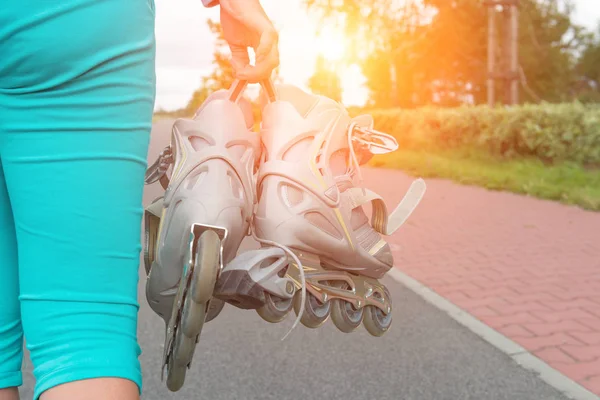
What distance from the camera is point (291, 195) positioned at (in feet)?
5.61

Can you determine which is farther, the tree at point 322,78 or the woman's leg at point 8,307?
the tree at point 322,78

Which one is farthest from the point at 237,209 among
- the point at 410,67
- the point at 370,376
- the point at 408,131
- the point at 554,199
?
the point at 410,67

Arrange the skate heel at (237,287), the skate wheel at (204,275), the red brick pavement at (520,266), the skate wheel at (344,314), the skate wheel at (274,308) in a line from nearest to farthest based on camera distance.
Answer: the skate wheel at (204,275) < the skate heel at (237,287) < the skate wheel at (274,308) < the skate wheel at (344,314) < the red brick pavement at (520,266)

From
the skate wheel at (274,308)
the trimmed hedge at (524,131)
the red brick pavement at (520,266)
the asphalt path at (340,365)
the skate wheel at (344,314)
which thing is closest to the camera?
the skate wheel at (274,308)

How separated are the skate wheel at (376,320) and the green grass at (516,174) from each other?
26.3 feet

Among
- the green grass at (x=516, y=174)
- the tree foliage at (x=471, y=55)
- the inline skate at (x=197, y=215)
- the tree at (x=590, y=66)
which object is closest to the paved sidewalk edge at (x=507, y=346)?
the inline skate at (x=197, y=215)

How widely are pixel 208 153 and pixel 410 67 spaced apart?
4189cm

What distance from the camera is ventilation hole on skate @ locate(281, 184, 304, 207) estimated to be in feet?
5.57

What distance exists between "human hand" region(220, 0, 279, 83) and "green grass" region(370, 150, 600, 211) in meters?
8.44

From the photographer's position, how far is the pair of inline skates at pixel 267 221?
1449mm

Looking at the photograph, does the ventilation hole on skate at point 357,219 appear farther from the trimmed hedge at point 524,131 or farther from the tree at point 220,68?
the trimmed hedge at point 524,131

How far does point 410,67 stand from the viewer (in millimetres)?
42219

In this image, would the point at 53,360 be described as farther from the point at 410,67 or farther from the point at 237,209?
the point at 410,67

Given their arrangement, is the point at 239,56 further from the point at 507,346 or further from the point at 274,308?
the point at 507,346
